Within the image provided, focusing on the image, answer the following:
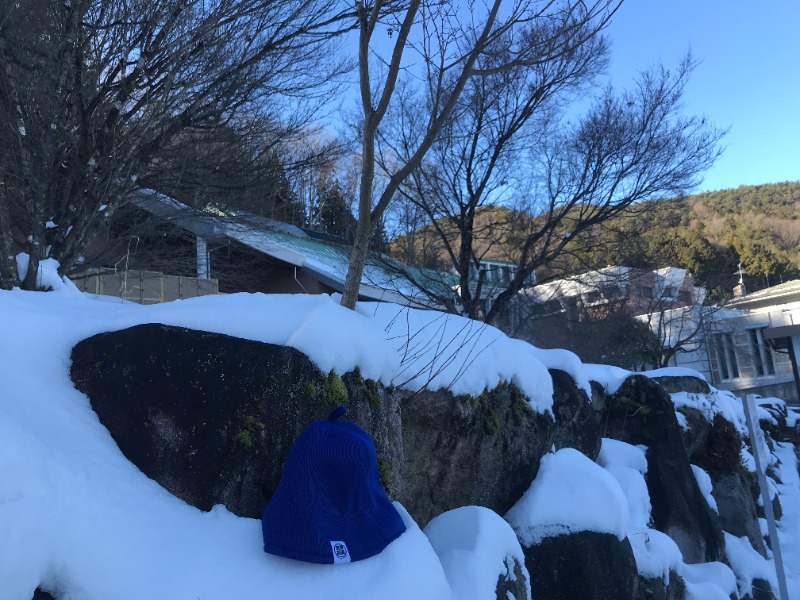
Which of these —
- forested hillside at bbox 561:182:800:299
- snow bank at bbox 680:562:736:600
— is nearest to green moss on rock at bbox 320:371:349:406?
snow bank at bbox 680:562:736:600

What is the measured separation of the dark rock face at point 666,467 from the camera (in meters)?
8.34

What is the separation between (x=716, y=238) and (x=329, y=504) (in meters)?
41.4

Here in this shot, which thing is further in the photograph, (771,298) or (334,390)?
(771,298)

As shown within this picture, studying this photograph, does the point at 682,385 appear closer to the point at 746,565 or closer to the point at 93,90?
the point at 746,565

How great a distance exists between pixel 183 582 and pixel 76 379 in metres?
1.37

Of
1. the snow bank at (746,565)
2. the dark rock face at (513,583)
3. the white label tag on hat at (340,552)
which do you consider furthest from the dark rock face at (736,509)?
the white label tag on hat at (340,552)

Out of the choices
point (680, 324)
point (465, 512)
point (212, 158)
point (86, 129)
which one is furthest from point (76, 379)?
point (680, 324)

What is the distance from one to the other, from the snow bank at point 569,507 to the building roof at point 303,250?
5097 mm

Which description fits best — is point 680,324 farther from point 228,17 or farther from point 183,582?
point 183,582

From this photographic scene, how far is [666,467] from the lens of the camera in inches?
346

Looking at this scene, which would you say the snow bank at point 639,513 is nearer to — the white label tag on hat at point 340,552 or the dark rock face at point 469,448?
the dark rock face at point 469,448

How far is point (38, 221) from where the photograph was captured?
5.99 m

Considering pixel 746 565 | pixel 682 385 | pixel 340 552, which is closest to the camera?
pixel 340 552

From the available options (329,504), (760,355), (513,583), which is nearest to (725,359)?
(760,355)
